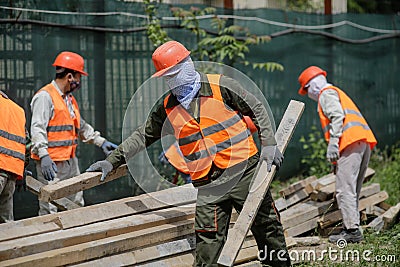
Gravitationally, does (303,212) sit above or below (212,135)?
below

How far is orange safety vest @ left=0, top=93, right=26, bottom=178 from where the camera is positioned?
17.8 feet

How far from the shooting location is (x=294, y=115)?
5.28 metres

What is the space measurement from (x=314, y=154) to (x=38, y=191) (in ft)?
15.7

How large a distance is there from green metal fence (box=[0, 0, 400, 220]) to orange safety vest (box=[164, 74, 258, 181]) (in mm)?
2555

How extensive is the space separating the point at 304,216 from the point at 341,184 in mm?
536

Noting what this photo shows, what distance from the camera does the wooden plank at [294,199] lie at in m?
7.39

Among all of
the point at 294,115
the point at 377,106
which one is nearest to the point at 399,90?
the point at 377,106

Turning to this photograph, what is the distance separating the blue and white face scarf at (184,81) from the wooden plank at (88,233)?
1.01 meters

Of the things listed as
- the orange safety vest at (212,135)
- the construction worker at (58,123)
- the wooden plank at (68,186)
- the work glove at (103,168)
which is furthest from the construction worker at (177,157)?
the construction worker at (58,123)

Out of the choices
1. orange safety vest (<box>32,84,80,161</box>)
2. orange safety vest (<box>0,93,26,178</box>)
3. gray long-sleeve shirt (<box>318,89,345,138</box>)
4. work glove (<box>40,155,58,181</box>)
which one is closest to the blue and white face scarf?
orange safety vest (<box>0,93,26,178</box>)

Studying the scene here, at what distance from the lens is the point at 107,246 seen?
188 inches

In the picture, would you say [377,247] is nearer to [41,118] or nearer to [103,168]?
[103,168]

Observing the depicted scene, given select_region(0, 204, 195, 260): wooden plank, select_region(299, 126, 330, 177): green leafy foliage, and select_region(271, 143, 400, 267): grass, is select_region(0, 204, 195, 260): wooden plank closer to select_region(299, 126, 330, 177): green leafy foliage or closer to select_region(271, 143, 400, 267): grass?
select_region(271, 143, 400, 267): grass

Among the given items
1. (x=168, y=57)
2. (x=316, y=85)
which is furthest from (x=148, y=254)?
(x=316, y=85)
